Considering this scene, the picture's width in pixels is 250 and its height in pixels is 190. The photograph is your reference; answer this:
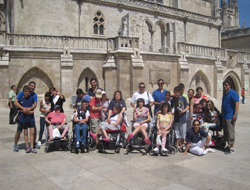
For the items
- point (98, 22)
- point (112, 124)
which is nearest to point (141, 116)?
point (112, 124)

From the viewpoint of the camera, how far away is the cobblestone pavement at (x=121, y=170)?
4453mm

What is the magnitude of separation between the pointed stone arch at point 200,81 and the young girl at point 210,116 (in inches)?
593

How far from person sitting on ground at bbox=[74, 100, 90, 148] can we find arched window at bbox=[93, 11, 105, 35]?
19.2 metres

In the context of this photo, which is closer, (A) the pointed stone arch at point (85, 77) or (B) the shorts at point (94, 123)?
(B) the shorts at point (94, 123)

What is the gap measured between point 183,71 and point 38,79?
1133 cm

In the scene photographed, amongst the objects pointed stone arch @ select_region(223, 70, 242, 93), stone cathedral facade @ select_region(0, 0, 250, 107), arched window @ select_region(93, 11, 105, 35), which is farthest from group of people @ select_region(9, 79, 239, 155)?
pointed stone arch @ select_region(223, 70, 242, 93)

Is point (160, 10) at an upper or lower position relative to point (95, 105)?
upper

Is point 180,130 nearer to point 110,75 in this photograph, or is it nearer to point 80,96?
point 80,96

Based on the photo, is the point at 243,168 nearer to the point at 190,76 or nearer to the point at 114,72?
the point at 114,72

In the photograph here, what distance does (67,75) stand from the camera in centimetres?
1705

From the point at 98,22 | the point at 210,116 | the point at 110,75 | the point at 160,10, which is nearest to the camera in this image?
the point at 210,116

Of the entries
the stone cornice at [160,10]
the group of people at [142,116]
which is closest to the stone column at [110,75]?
the stone cornice at [160,10]

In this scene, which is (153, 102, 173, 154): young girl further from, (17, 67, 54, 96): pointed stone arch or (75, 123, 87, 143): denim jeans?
(17, 67, 54, 96): pointed stone arch

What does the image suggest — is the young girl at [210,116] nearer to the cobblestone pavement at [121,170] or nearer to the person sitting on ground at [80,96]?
the cobblestone pavement at [121,170]
